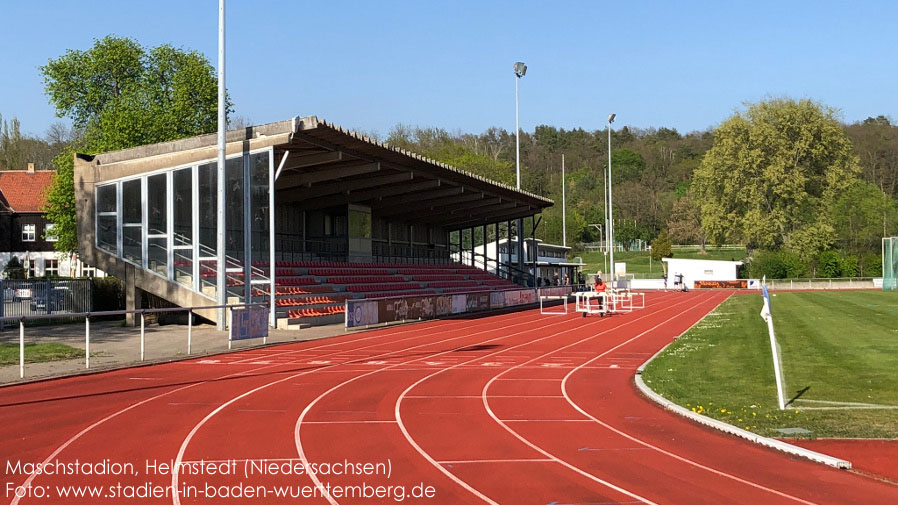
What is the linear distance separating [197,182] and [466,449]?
21.3 meters

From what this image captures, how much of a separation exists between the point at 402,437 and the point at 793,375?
8.47 metres

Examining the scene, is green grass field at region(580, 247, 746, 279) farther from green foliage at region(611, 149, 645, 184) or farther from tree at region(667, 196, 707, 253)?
green foliage at region(611, 149, 645, 184)

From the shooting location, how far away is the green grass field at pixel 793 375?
10156 mm

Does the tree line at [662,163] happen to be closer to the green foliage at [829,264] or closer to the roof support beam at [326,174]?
the green foliage at [829,264]

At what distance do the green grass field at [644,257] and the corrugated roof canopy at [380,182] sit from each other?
1839 inches

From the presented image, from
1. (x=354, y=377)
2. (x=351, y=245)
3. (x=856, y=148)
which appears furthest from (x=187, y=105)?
(x=856, y=148)

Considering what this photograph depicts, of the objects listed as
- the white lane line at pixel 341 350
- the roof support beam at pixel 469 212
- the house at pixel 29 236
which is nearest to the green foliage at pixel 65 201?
the house at pixel 29 236

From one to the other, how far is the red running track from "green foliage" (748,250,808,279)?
6540 centimetres

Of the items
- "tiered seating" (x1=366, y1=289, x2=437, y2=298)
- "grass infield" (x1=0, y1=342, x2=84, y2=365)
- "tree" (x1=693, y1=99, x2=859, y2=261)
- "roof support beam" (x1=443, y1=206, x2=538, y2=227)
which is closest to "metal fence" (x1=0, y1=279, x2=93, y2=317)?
"grass infield" (x1=0, y1=342, x2=84, y2=365)

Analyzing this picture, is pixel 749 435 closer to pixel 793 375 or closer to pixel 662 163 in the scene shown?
pixel 793 375

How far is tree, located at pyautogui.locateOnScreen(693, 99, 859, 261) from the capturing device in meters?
79.6

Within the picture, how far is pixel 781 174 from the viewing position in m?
79.4

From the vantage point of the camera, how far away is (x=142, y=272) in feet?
94.9

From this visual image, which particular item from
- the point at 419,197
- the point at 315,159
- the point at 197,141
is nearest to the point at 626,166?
the point at 419,197
